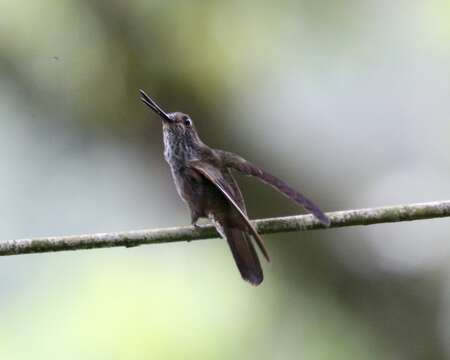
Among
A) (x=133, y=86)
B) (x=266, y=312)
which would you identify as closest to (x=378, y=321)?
(x=266, y=312)

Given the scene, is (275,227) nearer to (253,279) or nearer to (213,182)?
(253,279)

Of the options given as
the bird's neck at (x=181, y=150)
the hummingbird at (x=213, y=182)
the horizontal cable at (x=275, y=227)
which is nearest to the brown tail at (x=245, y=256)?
the hummingbird at (x=213, y=182)

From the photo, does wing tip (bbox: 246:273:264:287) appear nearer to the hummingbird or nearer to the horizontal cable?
the hummingbird

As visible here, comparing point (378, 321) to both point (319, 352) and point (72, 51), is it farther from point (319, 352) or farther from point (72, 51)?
point (72, 51)

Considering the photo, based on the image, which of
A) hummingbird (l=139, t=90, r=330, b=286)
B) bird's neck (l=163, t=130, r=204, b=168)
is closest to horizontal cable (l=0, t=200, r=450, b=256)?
hummingbird (l=139, t=90, r=330, b=286)

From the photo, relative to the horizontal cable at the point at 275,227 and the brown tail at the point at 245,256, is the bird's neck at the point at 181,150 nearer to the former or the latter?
the brown tail at the point at 245,256

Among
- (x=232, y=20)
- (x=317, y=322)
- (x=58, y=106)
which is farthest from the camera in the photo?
(x=232, y=20)

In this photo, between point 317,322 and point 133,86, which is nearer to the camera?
point 317,322
